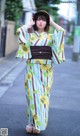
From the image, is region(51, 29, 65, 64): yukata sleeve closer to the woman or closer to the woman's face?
the woman

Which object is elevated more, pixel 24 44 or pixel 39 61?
pixel 24 44

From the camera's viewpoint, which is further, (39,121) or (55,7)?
(55,7)

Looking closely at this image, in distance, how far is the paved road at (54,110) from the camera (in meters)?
6.53

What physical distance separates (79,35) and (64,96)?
42.4 ft

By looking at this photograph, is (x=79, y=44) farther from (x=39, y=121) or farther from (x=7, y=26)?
(x=39, y=121)

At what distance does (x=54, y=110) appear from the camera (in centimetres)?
816

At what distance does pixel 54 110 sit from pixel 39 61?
7.66 feet

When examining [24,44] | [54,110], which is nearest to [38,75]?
[24,44]

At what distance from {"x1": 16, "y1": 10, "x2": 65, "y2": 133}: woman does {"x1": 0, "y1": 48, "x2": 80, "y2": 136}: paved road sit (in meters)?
0.41

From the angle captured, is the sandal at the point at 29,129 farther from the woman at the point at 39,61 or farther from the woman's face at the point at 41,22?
the woman's face at the point at 41,22

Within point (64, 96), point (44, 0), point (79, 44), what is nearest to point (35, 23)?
point (64, 96)

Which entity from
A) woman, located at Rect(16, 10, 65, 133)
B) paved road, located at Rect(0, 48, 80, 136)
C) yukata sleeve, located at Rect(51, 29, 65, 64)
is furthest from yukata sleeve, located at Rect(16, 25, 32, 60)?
paved road, located at Rect(0, 48, 80, 136)

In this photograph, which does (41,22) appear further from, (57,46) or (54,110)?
(54,110)

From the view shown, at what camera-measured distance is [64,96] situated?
10023mm
